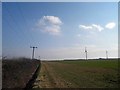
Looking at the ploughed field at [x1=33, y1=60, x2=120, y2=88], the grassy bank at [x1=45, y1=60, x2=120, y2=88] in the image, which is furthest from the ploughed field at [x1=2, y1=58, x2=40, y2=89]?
the grassy bank at [x1=45, y1=60, x2=120, y2=88]

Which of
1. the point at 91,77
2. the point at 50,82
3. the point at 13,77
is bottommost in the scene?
the point at 91,77

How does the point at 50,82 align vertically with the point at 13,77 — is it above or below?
below

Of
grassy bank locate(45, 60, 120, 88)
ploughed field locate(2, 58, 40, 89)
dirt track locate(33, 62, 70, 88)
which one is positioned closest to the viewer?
ploughed field locate(2, 58, 40, 89)

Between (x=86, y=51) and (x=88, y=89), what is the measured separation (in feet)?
515

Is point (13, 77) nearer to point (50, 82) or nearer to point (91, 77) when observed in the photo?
point (50, 82)

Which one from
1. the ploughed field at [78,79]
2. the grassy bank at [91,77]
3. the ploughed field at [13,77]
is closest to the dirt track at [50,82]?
→ the ploughed field at [78,79]

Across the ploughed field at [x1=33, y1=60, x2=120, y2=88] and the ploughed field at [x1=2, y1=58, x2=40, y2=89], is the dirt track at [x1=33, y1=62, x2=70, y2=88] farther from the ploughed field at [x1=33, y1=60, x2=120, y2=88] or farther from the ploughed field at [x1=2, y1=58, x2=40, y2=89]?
the ploughed field at [x1=2, y1=58, x2=40, y2=89]

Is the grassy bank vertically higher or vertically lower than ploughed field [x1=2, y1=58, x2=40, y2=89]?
lower

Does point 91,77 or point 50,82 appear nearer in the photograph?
point 50,82

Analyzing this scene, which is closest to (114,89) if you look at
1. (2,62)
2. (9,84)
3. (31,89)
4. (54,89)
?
(54,89)

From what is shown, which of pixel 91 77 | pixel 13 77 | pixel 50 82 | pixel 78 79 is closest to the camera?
pixel 13 77

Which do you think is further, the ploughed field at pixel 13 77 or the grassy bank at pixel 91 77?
the grassy bank at pixel 91 77

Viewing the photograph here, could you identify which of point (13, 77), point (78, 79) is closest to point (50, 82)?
point (13, 77)

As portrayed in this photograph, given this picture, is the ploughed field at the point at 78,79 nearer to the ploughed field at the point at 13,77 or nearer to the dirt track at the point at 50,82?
the dirt track at the point at 50,82
